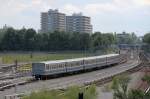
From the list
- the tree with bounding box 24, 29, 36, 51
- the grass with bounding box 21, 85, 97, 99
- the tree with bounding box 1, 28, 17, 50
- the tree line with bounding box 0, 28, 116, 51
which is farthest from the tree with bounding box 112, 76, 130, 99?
the tree with bounding box 24, 29, 36, 51

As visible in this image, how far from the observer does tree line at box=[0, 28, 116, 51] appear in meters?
158

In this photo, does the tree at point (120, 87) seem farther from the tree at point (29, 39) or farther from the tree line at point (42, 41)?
the tree at point (29, 39)

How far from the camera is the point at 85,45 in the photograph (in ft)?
543

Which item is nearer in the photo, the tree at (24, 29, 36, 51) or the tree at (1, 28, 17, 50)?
the tree at (1, 28, 17, 50)

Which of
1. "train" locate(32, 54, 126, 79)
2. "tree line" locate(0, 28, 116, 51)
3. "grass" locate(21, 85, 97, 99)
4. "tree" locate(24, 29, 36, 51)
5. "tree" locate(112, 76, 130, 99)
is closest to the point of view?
"grass" locate(21, 85, 97, 99)

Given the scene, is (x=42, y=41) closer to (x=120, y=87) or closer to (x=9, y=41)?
Result: (x=9, y=41)

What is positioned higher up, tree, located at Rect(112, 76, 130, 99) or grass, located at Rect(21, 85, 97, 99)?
grass, located at Rect(21, 85, 97, 99)

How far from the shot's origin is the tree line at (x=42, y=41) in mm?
158000

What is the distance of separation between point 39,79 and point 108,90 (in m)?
15.5

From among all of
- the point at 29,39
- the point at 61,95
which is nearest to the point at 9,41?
the point at 29,39

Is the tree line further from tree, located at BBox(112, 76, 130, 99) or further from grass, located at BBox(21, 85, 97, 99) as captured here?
grass, located at BBox(21, 85, 97, 99)

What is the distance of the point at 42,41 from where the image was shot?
16150cm

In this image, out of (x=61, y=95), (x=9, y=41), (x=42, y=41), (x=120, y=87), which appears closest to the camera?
(x=61, y=95)

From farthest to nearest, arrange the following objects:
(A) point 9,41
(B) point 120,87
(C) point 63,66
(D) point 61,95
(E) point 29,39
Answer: (E) point 29,39
(A) point 9,41
(C) point 63,66
(B) point 120,87
(D) point 61,95
